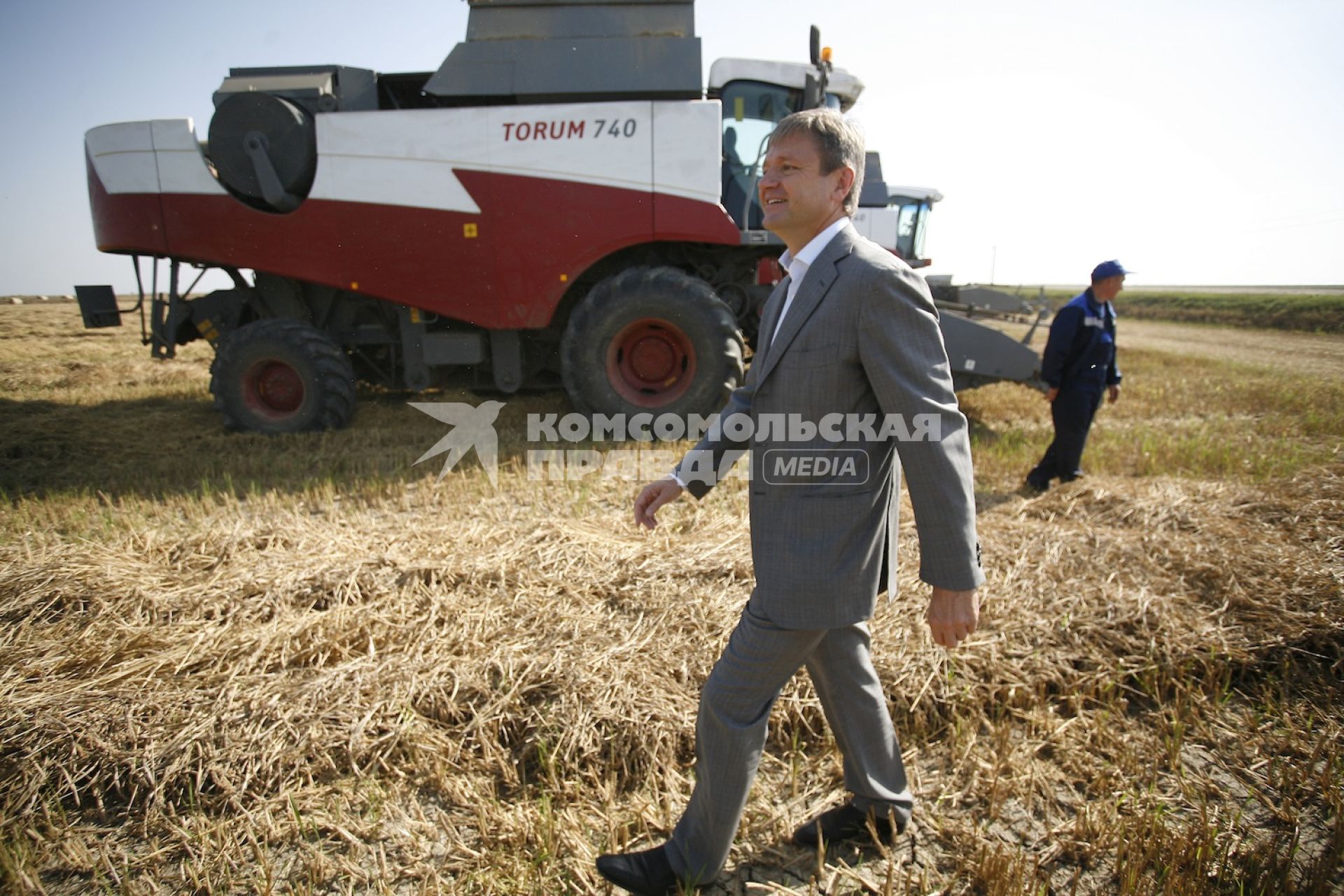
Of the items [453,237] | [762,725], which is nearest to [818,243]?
[762,725]

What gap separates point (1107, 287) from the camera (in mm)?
4074

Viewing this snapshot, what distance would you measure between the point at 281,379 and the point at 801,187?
5.43 m

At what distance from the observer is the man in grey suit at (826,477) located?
1.27 meters

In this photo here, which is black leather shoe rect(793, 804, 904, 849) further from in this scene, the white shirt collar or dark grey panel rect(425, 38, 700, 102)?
dark grey panel rect(425, 38, 700, 102)

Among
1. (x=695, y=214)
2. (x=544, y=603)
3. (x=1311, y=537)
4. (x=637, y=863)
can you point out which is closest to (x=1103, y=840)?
(x=637, y=863)

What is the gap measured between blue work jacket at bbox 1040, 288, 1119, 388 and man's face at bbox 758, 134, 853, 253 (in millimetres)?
3329

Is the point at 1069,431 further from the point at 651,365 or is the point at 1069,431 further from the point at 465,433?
the point at 465,433

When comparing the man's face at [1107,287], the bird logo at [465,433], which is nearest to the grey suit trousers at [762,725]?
the bird logo at [465,433]

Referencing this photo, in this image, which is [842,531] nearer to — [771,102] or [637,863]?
[637,863]

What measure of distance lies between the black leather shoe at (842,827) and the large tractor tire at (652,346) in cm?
377

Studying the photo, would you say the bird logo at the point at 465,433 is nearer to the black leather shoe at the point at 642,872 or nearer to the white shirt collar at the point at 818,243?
the black leather shoe at the point at 642,872

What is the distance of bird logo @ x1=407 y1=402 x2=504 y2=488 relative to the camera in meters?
4.78

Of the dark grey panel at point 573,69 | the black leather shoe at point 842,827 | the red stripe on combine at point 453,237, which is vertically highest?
the dark grey panel at point 573,69

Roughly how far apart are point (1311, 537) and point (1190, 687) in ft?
5.31
